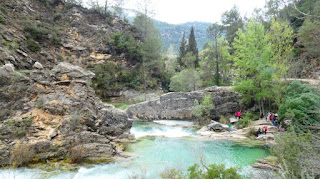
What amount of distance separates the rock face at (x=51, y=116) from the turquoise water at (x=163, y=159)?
145 cm

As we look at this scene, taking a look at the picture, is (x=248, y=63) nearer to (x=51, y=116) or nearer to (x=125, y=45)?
(x=51, y=116)

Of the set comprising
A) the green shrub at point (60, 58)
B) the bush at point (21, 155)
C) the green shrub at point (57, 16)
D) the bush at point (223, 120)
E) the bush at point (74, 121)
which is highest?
the green shrub at point (57, 16)

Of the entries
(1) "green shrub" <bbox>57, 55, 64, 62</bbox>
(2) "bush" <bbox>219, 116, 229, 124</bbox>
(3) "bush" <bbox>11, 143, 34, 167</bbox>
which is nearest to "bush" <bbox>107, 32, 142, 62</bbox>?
(1) "green shrub" <bbox>57, 55, 64, 62</bbox>

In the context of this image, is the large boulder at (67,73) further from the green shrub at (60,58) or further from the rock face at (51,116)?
the green shrub at (60,58)

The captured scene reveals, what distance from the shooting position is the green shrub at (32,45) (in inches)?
1141

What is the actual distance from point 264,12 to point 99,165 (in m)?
54.8

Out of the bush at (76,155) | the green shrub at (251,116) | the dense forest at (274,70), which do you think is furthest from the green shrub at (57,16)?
the green shrub at (251,116)

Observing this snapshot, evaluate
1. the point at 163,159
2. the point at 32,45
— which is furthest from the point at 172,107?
the point at 32,45

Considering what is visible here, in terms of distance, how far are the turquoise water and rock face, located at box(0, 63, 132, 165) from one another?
4.76 feet

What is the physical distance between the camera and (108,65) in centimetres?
3931

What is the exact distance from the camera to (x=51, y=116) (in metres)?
11.9

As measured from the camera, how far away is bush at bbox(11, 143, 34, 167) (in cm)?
918

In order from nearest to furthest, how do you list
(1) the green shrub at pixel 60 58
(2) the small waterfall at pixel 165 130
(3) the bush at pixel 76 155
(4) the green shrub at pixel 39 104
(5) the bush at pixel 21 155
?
1. (5) the bush at pixel 21 155
2. (3) the bush at pixel 76 155
3. (4) the green shrub at pixel 39 104
4. (2) the small waterfall at pixel 165 130
5. (1) the green shrub at pixel 60 58

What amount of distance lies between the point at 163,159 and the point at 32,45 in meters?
29.1
